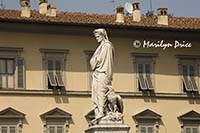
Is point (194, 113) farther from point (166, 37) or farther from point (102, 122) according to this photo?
point (102, 122)

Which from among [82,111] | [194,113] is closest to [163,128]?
[194,113]

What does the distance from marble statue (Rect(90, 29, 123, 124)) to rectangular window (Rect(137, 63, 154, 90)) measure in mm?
20617

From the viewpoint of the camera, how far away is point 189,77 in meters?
37.2

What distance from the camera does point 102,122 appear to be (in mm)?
14945

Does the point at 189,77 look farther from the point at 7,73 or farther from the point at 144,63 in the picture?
the point at 7,73

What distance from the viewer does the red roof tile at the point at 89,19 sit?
34781 mm

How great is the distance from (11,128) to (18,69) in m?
2.70

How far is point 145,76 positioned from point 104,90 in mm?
21161

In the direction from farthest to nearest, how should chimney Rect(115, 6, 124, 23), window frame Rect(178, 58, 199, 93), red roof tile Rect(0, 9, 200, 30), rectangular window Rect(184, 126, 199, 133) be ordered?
chimney Rect(115, 6, 124, 23) < window frame Rect(178, 58, 199, 93) < rectangular window Rect(184, 126, 199, 133) < red roof tile Rect(0, 9, 200, 30)

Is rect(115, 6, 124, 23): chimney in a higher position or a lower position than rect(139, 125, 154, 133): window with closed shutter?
higher

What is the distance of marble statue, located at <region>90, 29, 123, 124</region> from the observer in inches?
595

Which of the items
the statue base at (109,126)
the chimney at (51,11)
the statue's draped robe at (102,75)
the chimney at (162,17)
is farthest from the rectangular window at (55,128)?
the statue base at (109,126)

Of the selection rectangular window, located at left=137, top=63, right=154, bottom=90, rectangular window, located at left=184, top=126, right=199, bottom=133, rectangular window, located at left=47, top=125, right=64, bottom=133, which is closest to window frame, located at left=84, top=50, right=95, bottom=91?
rectangular window, located at left=47, top=125, right=64, bottom=133

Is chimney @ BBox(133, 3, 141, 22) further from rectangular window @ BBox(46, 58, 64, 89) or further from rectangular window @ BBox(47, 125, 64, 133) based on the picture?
rectangular window @ BBox(47, 125, 64, 133)
